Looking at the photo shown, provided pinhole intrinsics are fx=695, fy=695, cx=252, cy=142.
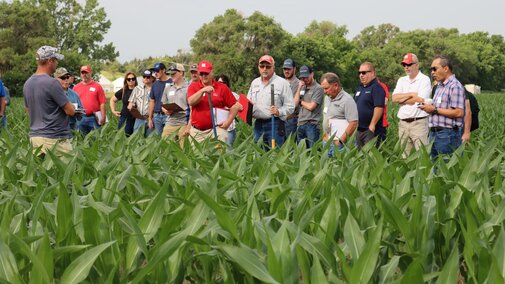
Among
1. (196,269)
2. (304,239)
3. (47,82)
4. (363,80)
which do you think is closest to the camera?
(304,239)

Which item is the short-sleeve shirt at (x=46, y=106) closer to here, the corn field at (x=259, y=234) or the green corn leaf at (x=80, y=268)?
the corn field at (x=259, y=234)

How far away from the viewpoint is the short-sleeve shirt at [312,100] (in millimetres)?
9375

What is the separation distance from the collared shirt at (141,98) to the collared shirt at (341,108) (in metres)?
3.71

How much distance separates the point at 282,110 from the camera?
29.1 feet

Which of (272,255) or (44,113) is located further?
(44,113)

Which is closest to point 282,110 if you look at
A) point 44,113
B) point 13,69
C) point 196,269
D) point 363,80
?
point 363,80

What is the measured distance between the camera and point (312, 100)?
9414 millimetres

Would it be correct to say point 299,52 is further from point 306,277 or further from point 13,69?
point 306,277

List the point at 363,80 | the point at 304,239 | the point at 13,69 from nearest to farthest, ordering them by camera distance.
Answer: the point at 304,239 < the point at 363,80 < the point at 13,69

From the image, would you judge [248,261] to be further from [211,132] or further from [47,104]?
[211,132]

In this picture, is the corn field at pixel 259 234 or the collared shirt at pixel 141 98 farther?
the collared shirt at pixel 141 98

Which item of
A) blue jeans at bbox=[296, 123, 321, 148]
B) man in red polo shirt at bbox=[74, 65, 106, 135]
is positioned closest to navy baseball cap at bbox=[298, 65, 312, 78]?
blue jeans at bbox=[296, 123, 321, 148]

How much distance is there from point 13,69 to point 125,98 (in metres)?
58.2

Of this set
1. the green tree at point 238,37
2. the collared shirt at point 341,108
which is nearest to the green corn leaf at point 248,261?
the collared shirt at point 341,108
